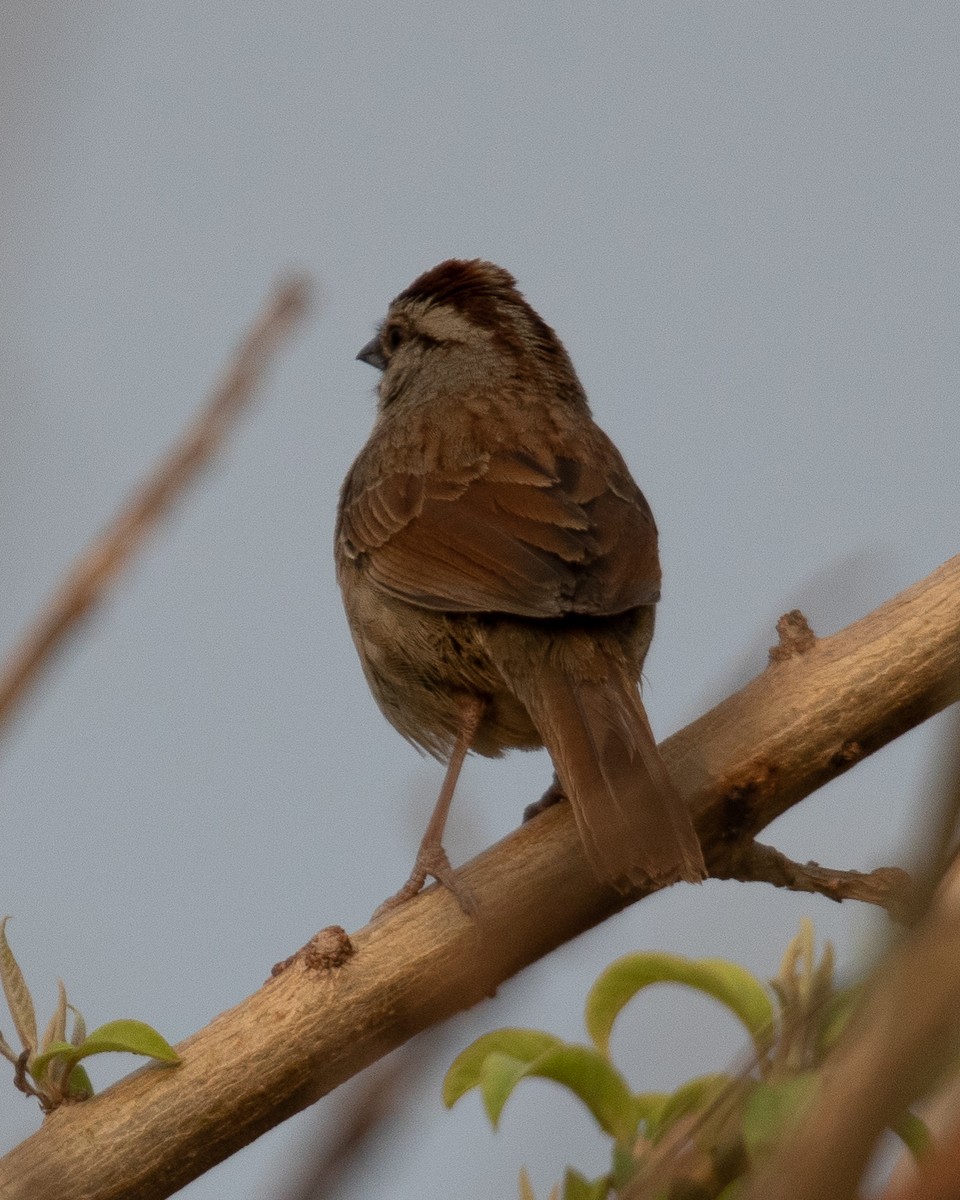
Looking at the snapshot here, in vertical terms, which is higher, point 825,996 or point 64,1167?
point 64,1167

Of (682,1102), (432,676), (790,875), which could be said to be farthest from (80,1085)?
(432,676)

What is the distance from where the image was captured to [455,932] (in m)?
3.57

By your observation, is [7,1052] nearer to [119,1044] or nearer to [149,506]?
[119,1044]

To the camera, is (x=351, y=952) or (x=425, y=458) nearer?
(x=351, y=952)

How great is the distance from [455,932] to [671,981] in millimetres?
998

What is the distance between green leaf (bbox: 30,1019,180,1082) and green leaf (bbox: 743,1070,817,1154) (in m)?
1.45

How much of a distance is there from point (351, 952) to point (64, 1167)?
0.77 meters

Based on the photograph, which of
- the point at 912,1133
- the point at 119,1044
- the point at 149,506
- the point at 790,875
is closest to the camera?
the point at 149,506

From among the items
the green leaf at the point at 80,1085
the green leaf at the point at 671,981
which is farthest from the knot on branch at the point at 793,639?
the green leaf at the point at 80,1085

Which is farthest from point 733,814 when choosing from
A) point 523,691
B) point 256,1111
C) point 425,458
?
point 425,458

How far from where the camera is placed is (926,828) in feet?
3.12

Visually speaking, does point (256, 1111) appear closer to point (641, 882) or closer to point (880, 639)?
point (641, 882)

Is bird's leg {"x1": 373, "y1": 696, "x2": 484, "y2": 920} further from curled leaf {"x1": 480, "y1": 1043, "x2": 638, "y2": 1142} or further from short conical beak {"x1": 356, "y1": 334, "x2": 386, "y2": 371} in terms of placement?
short conical beak {"x1": 356, "y1": 334, "x2": 386, "y2": 371}

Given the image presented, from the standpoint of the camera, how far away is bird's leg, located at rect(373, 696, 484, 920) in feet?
12.1
